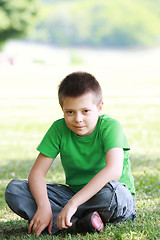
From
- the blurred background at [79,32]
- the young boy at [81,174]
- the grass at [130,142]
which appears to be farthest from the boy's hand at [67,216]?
the blurred background at [79,32]

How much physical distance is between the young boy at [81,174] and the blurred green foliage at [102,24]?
1910 inches

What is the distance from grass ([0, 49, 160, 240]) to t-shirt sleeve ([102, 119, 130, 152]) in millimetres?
496

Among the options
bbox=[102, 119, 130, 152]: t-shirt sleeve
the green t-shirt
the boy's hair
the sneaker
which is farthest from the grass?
the boy's hair

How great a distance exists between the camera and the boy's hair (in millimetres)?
Result: 2838

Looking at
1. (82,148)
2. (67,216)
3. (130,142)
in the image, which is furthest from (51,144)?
(130,142)

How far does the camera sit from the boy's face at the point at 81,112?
111 inches

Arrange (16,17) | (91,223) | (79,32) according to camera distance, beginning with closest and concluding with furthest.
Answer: (91,223) < (16,17) < (79,32)

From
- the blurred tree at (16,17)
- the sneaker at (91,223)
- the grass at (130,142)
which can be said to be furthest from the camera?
the blurred tree at (16,17)

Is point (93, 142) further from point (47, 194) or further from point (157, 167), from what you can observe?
point (157, 167)

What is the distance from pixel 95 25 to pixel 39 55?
13393 mm

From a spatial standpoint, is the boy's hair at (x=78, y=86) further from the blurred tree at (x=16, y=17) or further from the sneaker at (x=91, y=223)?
the blurred tree at (x=16, y=17)

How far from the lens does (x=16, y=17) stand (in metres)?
34.7

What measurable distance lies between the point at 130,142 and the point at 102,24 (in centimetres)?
4877

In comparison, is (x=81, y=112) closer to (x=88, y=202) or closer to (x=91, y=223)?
(x=88, y=202)
